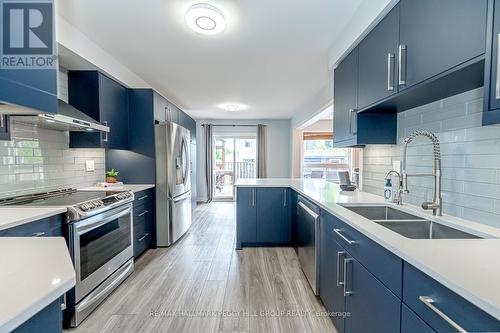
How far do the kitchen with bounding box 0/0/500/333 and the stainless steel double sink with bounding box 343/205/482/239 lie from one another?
1 centimetres

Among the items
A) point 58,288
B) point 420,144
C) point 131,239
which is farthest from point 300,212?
point 58,288

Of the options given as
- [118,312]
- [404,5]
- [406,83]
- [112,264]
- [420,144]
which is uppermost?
[404,5]

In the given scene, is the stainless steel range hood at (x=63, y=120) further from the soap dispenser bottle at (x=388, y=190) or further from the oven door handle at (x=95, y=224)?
the soap dispenser bottle at (x=388, y=190)

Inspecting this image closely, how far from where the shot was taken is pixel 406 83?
4.45 ft

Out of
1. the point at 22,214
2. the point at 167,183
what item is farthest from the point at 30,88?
the point at 167,183

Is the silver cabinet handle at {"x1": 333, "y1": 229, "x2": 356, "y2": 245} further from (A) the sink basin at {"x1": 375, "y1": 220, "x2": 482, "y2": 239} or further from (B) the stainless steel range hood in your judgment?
(B) the stainless steel range hood

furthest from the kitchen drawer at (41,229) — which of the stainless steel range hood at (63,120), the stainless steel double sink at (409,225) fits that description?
the stainless steel double sink at (409,225)

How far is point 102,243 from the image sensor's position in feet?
6.77

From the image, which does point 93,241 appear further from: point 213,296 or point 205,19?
point 205,19

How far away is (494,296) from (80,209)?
85.6 inches

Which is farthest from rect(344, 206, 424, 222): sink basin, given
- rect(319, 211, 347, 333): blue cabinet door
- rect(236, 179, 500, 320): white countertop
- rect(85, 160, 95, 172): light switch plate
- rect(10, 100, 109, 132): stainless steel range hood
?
rect(85, 160, 95, 172): light switch plate

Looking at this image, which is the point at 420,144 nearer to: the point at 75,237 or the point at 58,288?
the point at 58,288

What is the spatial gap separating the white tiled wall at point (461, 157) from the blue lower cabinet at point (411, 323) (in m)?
0.73

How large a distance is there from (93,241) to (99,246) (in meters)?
0.11
